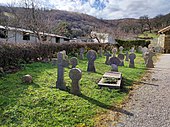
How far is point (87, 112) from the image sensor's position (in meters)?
4.80

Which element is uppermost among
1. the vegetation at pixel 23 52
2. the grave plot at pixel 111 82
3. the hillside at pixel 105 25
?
the hillside at pixel 105 25

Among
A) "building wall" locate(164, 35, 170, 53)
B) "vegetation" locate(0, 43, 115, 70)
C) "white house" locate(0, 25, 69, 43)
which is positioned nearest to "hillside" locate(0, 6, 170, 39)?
"white house" locate(0, 25, 69, 43)

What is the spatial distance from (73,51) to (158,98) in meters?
14.5

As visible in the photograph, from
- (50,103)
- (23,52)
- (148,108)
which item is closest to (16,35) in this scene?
(23,52)

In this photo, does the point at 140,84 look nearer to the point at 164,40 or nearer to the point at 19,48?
the point at 19,48

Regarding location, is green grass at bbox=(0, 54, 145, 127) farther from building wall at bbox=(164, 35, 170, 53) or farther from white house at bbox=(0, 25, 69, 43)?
building wall at bbox=(164, 35, 170, 53)

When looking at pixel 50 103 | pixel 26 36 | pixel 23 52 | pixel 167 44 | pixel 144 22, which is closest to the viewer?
pixel 50 103

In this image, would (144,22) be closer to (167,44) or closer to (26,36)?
(167,44)

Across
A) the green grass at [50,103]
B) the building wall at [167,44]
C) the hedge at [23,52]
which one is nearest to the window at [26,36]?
the hedge at [23,52]

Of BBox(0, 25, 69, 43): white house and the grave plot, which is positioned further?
BBox(0, 25, 69, 43): white house

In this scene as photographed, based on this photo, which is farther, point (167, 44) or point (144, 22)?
point (144, 22)

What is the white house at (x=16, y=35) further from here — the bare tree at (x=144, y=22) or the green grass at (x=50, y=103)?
the bare tree at (x=144, y=22)

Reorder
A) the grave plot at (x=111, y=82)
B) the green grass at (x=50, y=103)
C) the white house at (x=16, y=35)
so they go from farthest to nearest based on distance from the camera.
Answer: the white house at (x=16, y=35) → the grave plot at (x=111, y=82) → the green grass at (x=50, y=103)

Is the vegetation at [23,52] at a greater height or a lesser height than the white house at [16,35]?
lesser
